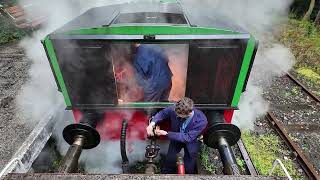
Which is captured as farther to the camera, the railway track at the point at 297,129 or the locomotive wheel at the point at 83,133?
the railway track at the point at 297,129

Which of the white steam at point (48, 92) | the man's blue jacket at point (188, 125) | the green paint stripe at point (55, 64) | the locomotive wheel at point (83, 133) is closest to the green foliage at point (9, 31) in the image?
the white steam at point (48, 92)

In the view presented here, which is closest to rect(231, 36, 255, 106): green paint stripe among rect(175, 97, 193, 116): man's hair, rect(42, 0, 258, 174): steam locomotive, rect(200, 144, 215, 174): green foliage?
rect(42, 0, 258, 174): steam locomotive

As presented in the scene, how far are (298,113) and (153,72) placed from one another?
4234 millimetres

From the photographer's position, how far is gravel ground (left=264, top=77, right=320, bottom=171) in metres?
5.28

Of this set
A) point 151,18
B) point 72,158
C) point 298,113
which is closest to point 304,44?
point 298,113

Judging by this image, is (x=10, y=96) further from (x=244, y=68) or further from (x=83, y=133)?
(x=244, y=68)

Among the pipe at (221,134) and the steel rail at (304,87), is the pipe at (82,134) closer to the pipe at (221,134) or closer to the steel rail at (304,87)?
the pipe at (221,134)

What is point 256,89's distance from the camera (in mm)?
7422

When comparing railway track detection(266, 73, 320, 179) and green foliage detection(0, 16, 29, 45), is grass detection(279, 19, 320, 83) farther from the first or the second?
green foliage detection(0, 16, 29, 45)

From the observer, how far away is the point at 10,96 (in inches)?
269

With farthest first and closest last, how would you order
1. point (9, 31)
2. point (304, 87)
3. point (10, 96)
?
point (9, 31)
point (304, 87)
point (10, 96)

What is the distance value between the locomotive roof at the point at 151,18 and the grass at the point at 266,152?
260 centimetres

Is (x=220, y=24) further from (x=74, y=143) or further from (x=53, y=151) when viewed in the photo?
(x=53, y=151)

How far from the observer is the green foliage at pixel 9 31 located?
1200cm
